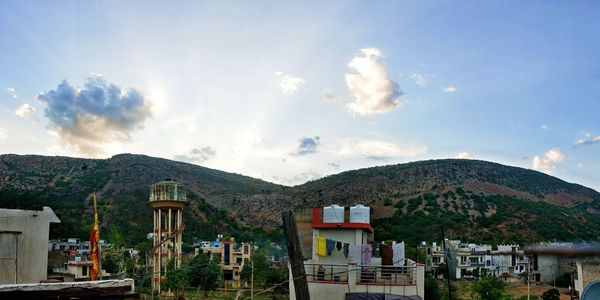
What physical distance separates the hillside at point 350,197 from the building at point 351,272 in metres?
40.4

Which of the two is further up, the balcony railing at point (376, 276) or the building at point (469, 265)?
the balcony railing at point (376, 276)

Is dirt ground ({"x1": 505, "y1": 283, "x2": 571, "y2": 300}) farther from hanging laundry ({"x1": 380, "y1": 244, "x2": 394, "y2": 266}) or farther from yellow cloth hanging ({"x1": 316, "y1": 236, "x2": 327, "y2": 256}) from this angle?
yellow cloth hanging ({"x1": 316, "y1": 236, "x2": 327, "y2": 256})

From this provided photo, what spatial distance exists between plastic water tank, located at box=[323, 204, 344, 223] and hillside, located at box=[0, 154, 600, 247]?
132ft

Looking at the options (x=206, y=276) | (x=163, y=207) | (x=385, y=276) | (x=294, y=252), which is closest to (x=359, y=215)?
(x=385, y=276)

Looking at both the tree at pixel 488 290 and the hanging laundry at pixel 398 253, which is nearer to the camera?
the hanging laundry at pixel 398 253

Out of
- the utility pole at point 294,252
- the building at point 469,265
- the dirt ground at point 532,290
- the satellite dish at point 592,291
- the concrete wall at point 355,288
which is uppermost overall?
the utility pole at point 294,252

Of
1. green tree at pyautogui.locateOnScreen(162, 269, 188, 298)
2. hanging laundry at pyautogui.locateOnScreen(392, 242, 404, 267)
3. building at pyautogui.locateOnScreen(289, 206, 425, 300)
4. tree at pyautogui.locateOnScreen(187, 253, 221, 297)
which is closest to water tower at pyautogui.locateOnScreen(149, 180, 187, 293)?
green tree at pyautogui.locateOnScreen(162, 269, 188, 298)

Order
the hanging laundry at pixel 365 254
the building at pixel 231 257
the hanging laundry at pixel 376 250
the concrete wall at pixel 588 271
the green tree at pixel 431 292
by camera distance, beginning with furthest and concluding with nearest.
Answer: the building at pixel 231 257 < the green tree at pixel 431 292 < the hanging laundry at pixel 376 250 < the hanging laundry at pixel 365 254 < the concrete wall at pixel 588 271

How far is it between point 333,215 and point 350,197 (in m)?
68.4

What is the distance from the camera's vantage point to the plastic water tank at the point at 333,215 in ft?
73.7

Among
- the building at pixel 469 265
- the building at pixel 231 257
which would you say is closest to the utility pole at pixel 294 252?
the building at pixel 231 257

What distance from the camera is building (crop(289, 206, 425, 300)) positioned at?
1822 centimetres

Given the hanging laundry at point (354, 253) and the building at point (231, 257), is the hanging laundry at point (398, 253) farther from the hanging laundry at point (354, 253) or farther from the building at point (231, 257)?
the building at point (231, 257)

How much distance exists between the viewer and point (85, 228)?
63.8m
